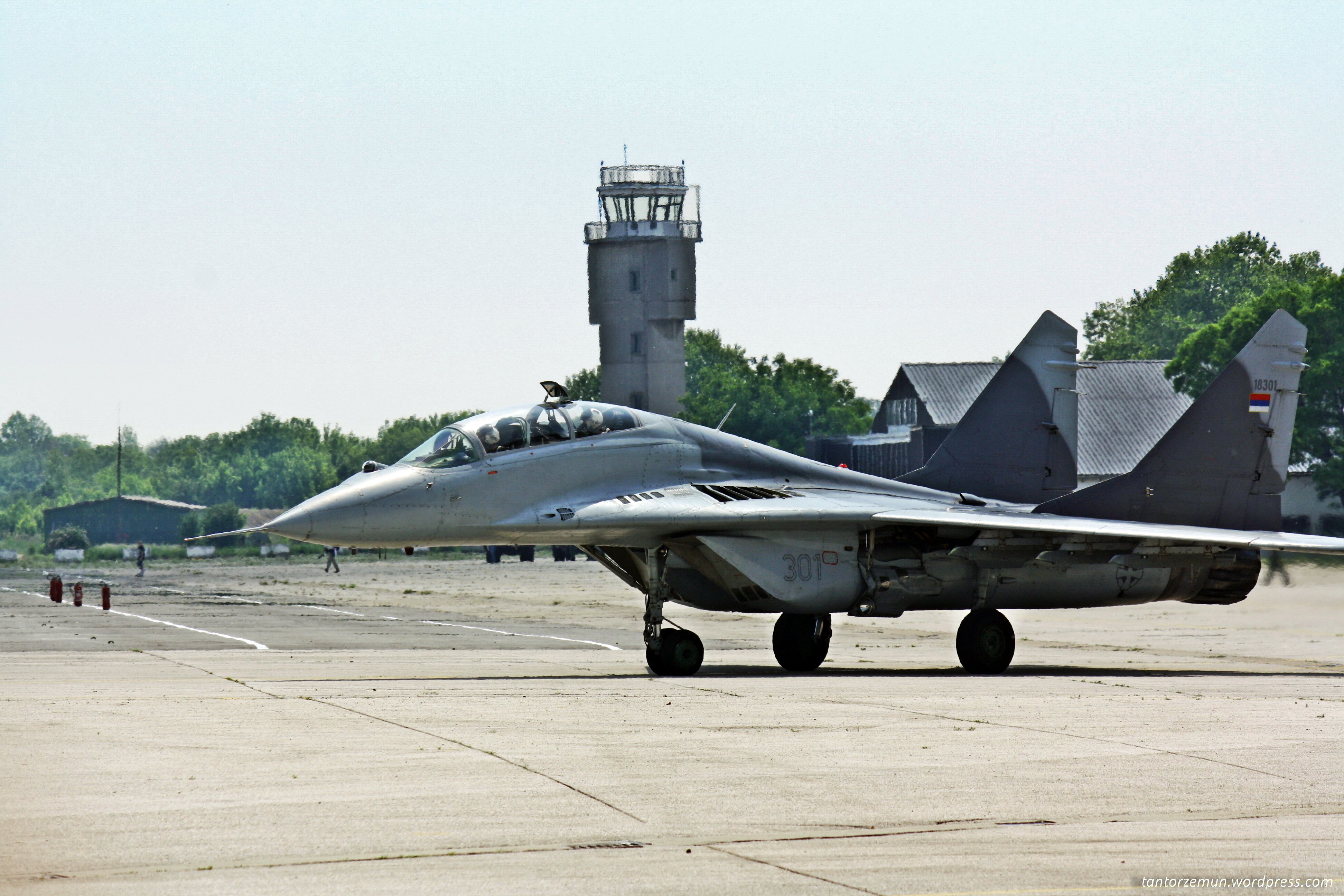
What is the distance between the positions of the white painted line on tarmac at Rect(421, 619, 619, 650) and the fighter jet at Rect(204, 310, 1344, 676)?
613cm

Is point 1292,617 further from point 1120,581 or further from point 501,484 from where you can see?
point 501,484

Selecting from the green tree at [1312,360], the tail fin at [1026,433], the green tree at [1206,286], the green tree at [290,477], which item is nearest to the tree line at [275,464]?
the green tree at [290,477]

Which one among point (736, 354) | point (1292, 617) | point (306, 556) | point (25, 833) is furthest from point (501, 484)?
point (736, 354)

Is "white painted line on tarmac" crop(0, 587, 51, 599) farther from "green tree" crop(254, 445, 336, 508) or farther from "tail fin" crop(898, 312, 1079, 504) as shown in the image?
"green tree" crop(254, 445, 336, 508)

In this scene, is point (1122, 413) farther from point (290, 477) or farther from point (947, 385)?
point (290, 477)

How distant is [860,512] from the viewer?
18.7 metres

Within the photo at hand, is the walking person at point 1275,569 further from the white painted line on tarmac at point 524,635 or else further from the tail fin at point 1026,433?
the white painted line on tarmac at point 524,635

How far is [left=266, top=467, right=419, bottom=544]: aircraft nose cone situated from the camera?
1683 centimetres

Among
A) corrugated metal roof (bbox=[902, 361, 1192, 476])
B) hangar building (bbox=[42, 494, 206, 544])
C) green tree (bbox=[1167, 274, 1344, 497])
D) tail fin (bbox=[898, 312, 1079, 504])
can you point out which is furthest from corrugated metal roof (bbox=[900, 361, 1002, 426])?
hangar building (bbox=[42, 494, 206, 544])

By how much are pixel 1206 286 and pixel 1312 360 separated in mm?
50833

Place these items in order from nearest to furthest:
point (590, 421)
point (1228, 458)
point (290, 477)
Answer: point (590, 421) → point (1228, 458) → point (290, 477)

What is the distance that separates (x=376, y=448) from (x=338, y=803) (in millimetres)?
157155

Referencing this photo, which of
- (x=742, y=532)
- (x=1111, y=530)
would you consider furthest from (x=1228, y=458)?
(x=742, y=532)

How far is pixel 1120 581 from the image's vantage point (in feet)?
65.4
